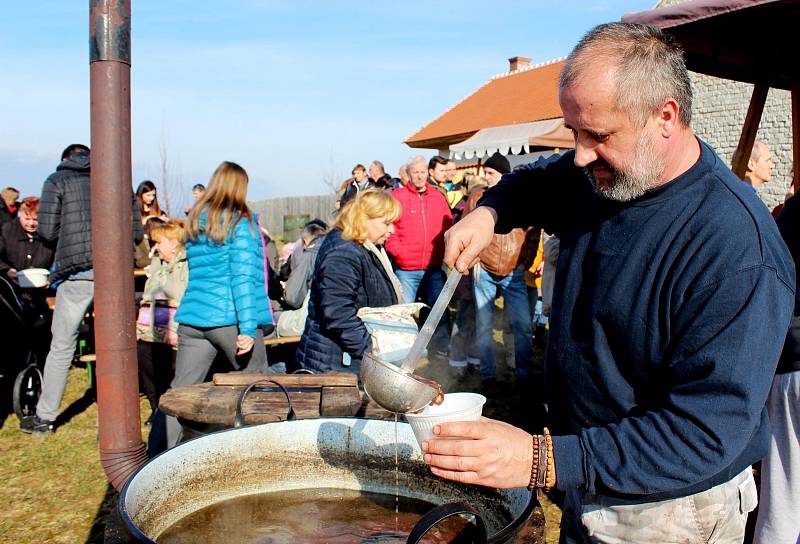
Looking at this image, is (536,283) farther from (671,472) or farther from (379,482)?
(671,472)

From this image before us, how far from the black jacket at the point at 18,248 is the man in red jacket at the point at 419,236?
→ 409 centimetres

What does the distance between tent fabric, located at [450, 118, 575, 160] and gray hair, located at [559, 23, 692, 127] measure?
8956 mm

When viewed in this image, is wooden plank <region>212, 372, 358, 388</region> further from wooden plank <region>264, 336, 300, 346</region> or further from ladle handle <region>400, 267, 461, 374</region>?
wooden plank <region>264, 336, 300, 346</region>

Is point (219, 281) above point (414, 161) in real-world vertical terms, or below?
below

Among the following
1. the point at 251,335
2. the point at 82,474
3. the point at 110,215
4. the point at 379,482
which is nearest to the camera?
the point at 110,215

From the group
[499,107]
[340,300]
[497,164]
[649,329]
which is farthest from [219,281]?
[499,107]

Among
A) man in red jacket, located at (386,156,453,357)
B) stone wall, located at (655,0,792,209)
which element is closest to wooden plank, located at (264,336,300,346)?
man in red jacket, located at (386,156,453,357)

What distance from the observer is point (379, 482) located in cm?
260

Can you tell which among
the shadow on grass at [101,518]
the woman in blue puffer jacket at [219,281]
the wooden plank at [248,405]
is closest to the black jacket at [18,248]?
the shadow on grass at [101,518]

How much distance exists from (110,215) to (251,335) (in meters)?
1.99

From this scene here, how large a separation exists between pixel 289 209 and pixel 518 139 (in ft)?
65.0

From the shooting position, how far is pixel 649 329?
159 cm

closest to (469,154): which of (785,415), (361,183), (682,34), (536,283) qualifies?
(361,183)

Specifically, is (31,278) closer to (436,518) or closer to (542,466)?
(436,518)
